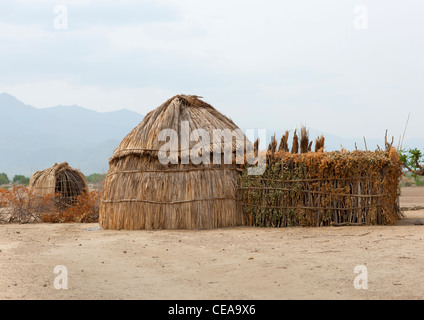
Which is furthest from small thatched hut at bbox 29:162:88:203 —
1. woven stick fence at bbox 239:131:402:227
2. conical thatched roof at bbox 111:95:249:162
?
woven stick fence at bbox 239:131:402:227

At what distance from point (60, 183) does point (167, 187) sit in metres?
6.92

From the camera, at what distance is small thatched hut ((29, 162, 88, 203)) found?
1538 cm

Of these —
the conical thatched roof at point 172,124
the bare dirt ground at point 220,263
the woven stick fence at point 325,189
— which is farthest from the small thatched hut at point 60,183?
the woven stick fence at point 325,189

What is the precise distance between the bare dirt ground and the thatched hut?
1.45ft

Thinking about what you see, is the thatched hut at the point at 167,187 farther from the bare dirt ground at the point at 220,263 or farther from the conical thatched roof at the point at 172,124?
the bare dirt ground at the point at 220,263

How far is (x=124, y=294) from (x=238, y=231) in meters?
4.72

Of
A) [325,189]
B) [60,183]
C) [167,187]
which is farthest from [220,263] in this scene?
[60,183]

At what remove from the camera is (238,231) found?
32.5ft

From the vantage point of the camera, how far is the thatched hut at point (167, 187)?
10.3m

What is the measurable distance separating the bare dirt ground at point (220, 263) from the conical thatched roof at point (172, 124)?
6.17 feet
